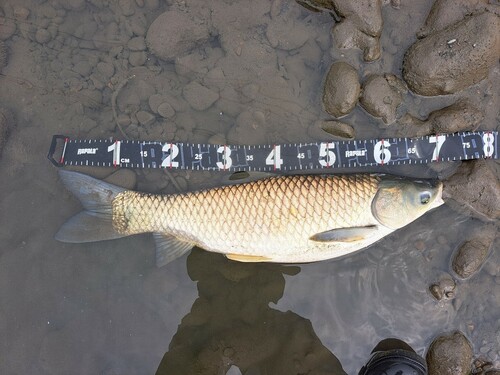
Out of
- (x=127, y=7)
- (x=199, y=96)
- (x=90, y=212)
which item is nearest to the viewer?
(x=90, y=212)

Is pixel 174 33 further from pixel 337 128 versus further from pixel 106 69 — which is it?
pixel 337 128

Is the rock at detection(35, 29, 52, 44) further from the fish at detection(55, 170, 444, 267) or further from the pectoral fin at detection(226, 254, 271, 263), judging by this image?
the pectoral fin at detection(226, 254, 271, 263)

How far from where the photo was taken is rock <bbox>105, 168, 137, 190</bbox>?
3951 millimetres

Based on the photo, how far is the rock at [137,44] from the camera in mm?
4094

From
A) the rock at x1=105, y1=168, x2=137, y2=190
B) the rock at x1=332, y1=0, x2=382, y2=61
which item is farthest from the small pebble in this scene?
the rock at x1=105, y1=168, x2=137, y2=190

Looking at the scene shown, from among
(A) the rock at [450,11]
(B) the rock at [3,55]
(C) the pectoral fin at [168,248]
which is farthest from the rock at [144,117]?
(A) the rock at [450,11]

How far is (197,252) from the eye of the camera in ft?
13.0

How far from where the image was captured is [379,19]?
3662 mm

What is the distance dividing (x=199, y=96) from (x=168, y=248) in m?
1.46

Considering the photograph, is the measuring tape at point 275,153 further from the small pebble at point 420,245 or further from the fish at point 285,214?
the small pebble at point 420,245

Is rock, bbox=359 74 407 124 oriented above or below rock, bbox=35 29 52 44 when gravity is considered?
below

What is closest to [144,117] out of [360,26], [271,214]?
[271,214]

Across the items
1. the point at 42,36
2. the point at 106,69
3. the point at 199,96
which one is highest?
the point at 42,36

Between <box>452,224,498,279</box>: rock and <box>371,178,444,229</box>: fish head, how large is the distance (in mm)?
652
